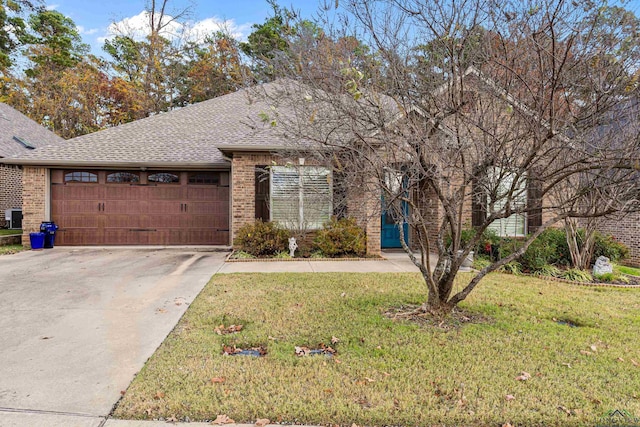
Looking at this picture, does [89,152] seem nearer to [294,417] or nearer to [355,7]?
[355,7]

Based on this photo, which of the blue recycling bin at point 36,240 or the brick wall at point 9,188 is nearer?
the blue recycling bin at point 36,240

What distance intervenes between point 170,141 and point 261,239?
215 inches

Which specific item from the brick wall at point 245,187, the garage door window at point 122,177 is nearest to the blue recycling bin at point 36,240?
the garage door window at point 122,177

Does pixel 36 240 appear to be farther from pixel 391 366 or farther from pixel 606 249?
pixel 606 249

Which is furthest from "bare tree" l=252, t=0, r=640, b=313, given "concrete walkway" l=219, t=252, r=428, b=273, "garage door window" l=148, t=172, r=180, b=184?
"garage door window" l=148, t=172, r=180, b=184

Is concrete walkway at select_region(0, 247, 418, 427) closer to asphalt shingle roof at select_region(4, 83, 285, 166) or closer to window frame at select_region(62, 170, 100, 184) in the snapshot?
window frame at select_region(62, 170, 100, 184)

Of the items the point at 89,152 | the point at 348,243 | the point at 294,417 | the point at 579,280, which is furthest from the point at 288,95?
the point at 89,152

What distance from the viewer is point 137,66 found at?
23.8m

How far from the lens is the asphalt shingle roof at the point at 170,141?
10.7m

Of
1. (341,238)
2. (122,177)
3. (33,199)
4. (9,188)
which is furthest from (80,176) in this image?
(341,238)

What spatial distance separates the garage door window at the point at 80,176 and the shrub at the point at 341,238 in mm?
7518

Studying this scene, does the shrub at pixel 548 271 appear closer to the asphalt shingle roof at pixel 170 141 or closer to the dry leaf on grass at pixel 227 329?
the dry leaf on grass at pixel 227 329

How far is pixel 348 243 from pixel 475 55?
19.4ft

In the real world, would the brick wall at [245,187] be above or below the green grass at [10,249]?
above
